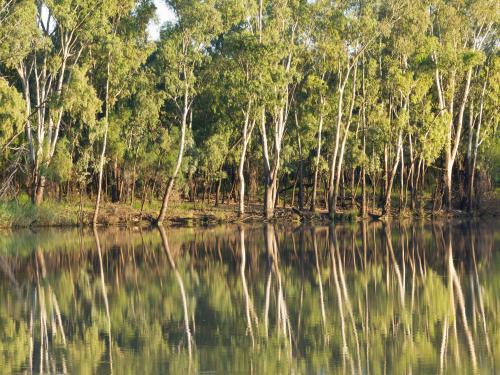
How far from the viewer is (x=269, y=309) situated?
56.1 feet

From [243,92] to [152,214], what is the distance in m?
7.96

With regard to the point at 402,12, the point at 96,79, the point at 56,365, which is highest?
the point at 402,12


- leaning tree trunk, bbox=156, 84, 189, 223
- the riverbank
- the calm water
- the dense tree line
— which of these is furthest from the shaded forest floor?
the calm water

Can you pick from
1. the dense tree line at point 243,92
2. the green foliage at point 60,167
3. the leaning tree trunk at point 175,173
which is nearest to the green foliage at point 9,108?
the dense tree line at point 243,92

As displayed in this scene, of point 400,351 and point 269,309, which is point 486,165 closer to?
point 269,309

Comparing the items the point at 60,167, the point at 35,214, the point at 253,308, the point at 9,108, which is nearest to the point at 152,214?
the point at 60,167

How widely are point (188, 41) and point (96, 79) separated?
5.91m

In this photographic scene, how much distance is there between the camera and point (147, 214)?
162 ft

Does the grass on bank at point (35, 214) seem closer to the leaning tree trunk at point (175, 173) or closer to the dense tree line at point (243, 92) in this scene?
the dense tree line at point (243, 92)

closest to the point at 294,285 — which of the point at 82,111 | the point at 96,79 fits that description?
the point at 82,111

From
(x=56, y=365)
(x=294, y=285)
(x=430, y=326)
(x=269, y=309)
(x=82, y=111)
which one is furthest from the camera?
(x=82, y=111)

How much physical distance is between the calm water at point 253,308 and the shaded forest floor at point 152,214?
12.8m

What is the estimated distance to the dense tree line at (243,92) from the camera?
4550 cm

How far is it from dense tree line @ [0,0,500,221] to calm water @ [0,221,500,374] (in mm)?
14481
